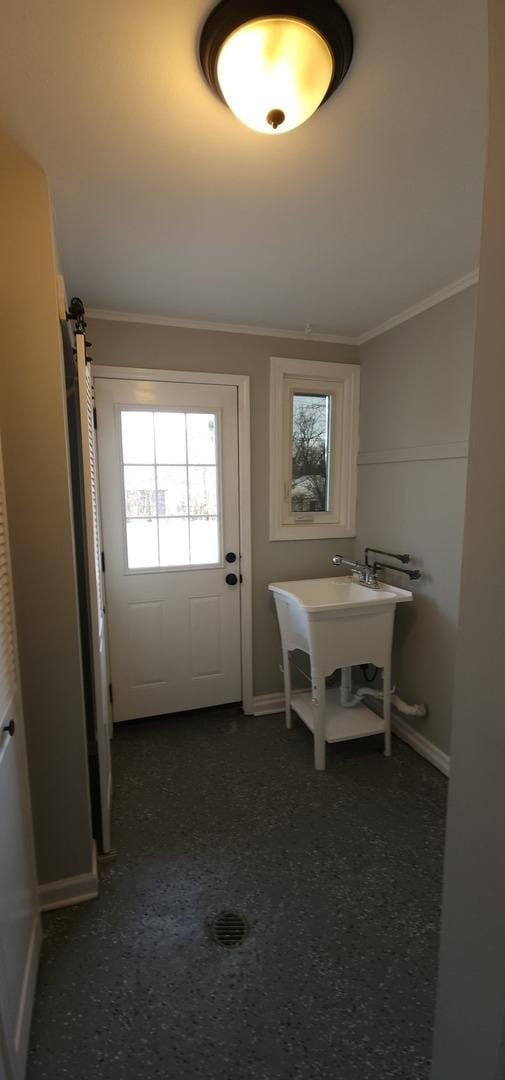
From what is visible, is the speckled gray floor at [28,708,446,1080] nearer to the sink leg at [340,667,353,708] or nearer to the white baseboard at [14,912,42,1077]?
the white baseboard at [14,912,42,1077]

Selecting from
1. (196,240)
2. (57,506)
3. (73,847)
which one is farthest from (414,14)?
(73,847)

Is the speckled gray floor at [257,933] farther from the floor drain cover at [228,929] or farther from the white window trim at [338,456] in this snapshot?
the white window trim at [338,456]

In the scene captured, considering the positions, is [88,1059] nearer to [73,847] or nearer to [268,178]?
[73,847]

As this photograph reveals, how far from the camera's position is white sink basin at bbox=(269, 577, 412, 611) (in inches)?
87.1

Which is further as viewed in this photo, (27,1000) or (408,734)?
(408,734)

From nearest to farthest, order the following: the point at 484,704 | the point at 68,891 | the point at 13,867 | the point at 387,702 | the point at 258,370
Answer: the point at 484,704
the point at 13,867
the point at 68,891
the point at 387,702
the point at 258,370

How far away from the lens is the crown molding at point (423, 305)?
191cm

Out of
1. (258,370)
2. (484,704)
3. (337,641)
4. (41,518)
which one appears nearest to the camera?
(484,704)

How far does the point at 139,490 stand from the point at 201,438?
47 centimetres

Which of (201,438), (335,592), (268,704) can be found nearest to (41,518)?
(201,438)

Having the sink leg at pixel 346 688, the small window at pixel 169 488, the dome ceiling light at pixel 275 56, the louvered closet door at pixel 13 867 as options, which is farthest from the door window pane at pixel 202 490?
the dome ceiling light at pixel 275 56

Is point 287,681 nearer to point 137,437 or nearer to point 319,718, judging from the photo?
point 319,718

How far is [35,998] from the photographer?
123cm

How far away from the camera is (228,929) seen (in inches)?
56.1
